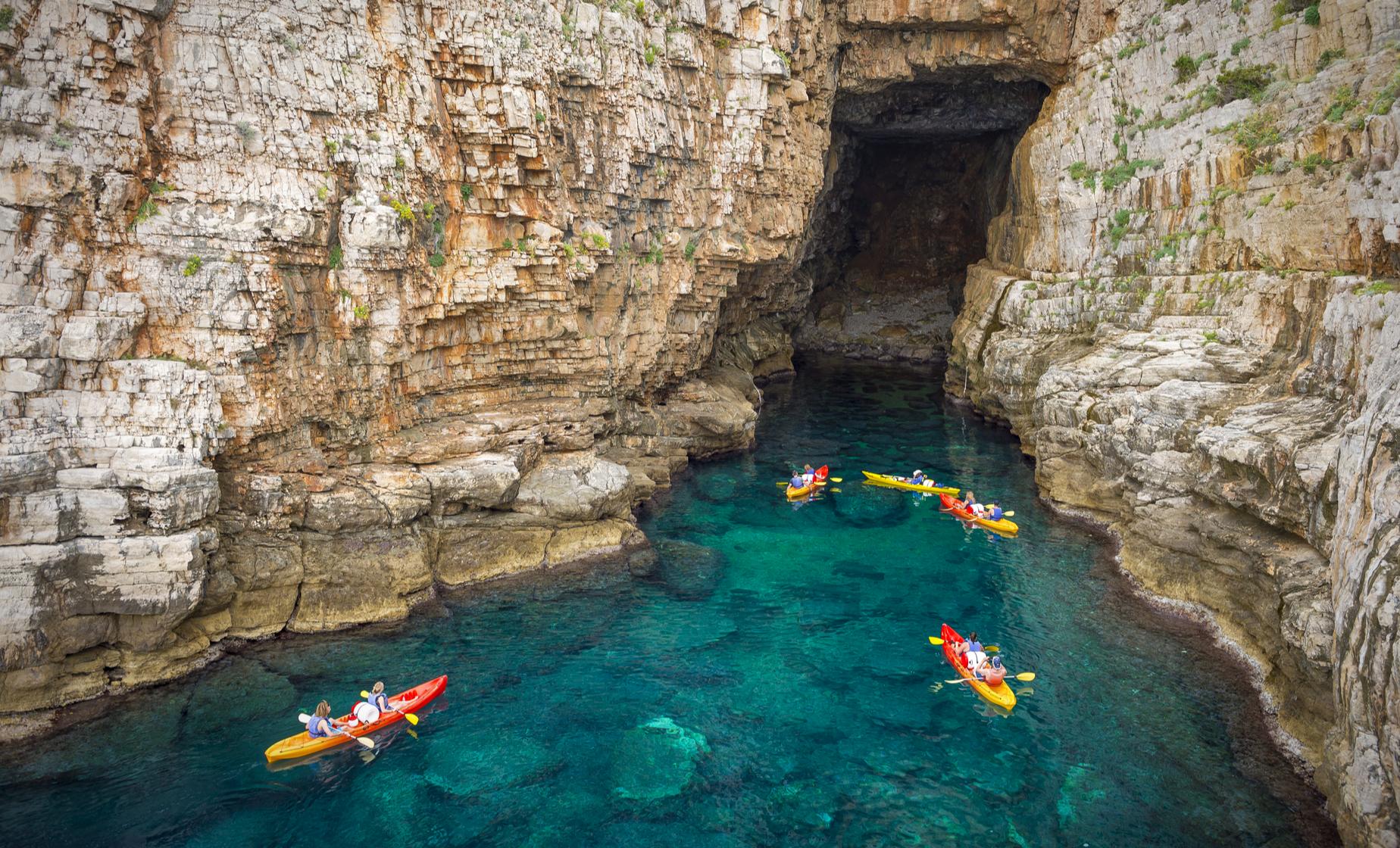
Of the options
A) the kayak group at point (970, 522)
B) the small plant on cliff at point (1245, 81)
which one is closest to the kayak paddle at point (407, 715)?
the kayak group at point (970, 522)

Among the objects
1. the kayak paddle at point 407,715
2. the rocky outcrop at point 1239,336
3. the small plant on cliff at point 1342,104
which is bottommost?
the kayak paddle at point 407,715

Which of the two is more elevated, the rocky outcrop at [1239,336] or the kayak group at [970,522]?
the rocky outcrop at [1239,336]

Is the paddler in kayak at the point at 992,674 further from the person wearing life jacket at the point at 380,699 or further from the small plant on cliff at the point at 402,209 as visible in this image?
the small plant on cliff at the point at 402,209

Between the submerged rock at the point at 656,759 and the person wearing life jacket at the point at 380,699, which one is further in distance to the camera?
the person wearing life jacket at the point at 380,699

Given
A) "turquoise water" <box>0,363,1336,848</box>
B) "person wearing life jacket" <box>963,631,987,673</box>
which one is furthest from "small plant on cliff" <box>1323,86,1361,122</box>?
"person wearing life jacket" <box>963,631,987,673</box>

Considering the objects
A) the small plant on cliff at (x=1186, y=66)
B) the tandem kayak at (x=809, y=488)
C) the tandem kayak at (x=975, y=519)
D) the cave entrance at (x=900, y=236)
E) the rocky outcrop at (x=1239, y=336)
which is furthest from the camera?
the cave entrance at (x=900, y=236)

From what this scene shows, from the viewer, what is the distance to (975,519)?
2984 centimetres

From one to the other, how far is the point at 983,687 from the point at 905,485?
47.5 ft

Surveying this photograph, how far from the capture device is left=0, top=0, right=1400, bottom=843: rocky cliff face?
1831 centimetres

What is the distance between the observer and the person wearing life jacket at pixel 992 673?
19.8 m

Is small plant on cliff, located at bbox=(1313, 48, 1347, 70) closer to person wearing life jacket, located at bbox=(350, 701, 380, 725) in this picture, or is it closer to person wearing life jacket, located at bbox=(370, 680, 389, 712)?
person wearing life jacket, located at bbox=(370, 680, 389, 712)

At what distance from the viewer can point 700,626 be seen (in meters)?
23.1

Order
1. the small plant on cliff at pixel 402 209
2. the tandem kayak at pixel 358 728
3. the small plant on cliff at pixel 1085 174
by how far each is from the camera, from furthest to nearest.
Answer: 1. the small plant on cliff at pixel 1085 174
2. the small plant on cliff at pixel 402 209
3. the tandem kayak at pixel 358 728

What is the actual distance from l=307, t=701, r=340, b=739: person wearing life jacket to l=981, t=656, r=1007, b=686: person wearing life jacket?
1337cm
